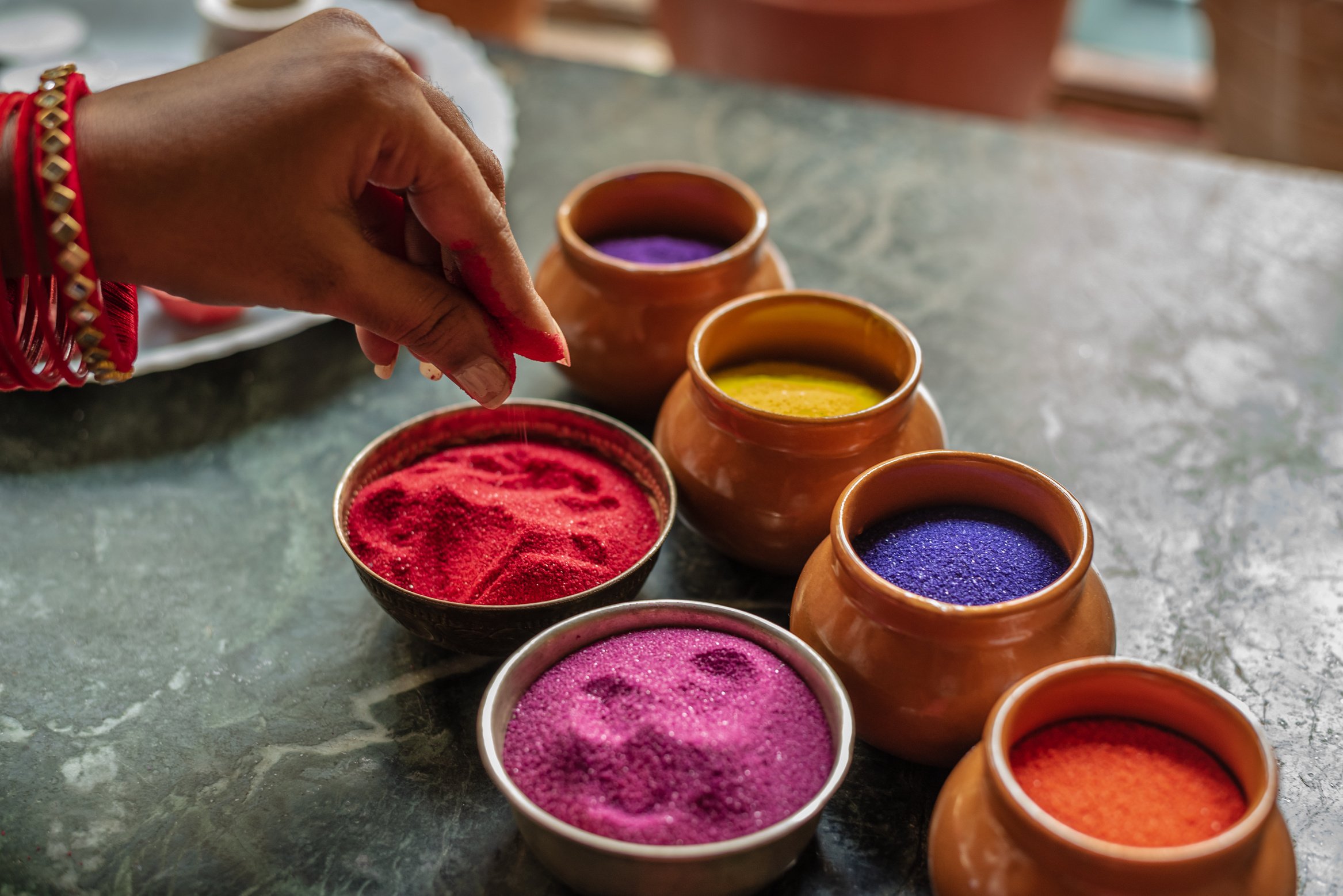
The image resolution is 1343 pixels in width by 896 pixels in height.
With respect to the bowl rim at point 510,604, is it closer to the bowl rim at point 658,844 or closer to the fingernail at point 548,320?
the bowl rim at point 658,844

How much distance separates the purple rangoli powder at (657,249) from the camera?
45.4 inches

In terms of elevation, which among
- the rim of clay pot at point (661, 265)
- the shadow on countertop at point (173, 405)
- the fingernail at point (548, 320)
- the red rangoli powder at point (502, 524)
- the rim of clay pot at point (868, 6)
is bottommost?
the shadow on countertop at point (173, 405)

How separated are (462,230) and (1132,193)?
109cm

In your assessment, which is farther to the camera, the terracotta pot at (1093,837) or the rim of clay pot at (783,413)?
the rim of clay pot at (783,413)

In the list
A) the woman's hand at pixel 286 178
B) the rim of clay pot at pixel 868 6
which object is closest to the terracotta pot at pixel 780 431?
the woman's hand at pixel 286 178

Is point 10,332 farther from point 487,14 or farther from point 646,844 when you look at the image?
point 487,14

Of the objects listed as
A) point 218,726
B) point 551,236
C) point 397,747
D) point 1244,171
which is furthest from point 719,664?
point 1244,171

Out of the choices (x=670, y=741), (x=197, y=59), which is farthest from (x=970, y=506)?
(x=197, y=59)

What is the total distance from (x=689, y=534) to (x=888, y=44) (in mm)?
1561

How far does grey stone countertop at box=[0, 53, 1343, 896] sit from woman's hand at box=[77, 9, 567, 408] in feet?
1.03

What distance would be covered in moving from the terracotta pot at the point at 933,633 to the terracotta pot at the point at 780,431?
6cm

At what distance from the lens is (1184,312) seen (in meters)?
1.33

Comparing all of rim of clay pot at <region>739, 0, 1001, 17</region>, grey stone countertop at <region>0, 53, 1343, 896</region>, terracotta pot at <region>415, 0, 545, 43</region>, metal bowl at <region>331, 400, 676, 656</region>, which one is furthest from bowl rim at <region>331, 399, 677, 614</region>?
terracotta pot at <region>415, 0, 545, 43</region>

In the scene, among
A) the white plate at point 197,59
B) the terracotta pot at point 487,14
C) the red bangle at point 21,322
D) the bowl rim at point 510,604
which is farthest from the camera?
the terracotta pot at point 487,14
